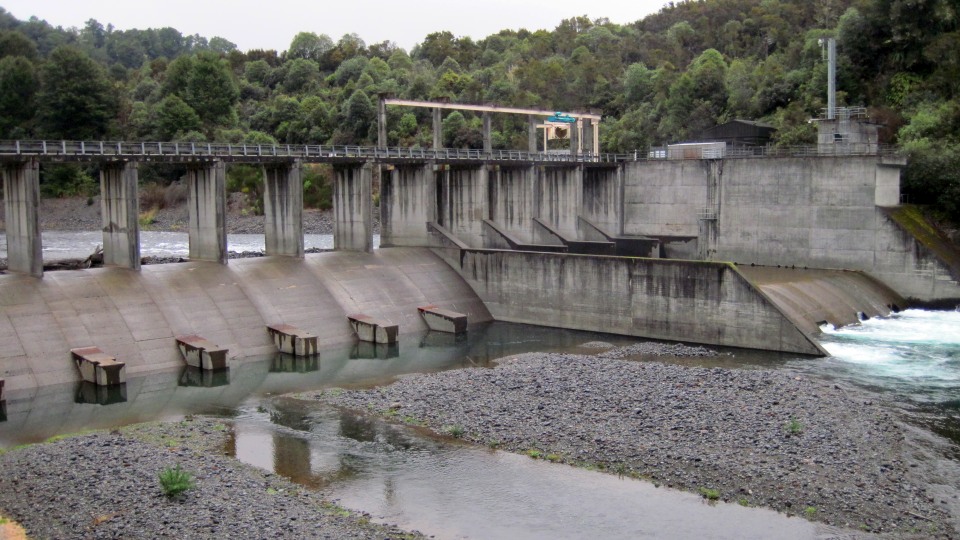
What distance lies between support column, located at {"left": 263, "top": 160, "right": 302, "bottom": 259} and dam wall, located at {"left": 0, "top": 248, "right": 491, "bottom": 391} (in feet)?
3.16

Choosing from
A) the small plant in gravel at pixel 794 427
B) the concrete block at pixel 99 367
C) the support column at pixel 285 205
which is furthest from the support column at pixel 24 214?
the small plant in gravel at pixel 794 427

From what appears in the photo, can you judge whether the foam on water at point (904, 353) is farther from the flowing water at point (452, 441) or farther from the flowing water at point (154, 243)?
the flowing water at point (154, 243)

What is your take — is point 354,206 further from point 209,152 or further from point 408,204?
point 209,152

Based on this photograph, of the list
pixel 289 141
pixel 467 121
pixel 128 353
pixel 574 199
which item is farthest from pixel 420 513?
pixel 289 141

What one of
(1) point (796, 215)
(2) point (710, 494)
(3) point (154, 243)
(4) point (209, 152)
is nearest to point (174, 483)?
(2) point (710, 494)

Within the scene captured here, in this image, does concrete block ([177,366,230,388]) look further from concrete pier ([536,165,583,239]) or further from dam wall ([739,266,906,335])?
concrete pier ([536,165,583,239])

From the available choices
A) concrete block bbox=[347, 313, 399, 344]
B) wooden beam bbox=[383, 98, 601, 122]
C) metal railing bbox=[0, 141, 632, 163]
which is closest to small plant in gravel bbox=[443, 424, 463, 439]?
concrete block bbox=[347, 313, 399, 344]

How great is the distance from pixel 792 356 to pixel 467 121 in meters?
70.6

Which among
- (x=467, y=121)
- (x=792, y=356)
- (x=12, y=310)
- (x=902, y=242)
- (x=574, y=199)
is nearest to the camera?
(x=12, y=310)

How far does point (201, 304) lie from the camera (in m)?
38.0

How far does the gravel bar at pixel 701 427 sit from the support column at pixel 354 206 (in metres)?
16.8

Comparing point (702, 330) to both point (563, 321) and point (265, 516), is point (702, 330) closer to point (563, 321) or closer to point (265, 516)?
point (563, 321)

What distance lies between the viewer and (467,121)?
101688 millimetres

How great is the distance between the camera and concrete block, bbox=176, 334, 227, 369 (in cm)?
3384
